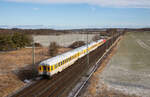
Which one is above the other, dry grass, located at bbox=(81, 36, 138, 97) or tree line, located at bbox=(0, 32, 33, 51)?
tree line, located at bbox=(0, 32, 33, 51)

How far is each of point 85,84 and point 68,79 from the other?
11.0 feet

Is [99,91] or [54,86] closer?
[99,91]

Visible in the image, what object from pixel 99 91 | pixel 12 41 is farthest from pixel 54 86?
pixel 12 41

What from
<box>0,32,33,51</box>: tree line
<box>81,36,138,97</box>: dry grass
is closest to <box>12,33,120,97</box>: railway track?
<box>81,36,138,97</box>: dry grass

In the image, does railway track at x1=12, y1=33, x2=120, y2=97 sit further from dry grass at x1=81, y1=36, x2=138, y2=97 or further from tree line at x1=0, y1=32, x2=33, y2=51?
tree line at x1=0, y1=32, x2=33, y2=51

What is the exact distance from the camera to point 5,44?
57625mm

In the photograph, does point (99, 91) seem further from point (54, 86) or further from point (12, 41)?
point (12, 41)

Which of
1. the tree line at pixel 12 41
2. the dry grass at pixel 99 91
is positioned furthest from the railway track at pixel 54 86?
the tree line at pixel 12 41

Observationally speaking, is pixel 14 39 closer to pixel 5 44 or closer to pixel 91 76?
pixel 5 44

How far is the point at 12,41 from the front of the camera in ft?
197

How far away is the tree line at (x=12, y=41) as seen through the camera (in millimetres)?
57078

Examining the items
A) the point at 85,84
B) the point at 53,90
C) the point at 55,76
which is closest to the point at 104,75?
the point at 85,84

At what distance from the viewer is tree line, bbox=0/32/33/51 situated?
57078mm

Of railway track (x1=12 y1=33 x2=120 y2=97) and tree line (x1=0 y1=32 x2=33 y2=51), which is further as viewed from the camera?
tree line (x1=0 y1=32 x2=33 y2=51)
